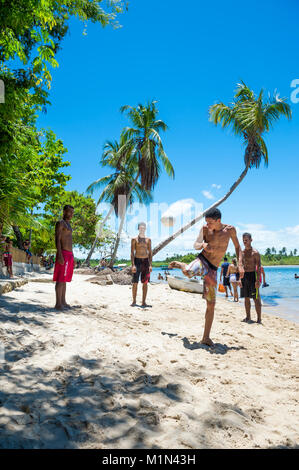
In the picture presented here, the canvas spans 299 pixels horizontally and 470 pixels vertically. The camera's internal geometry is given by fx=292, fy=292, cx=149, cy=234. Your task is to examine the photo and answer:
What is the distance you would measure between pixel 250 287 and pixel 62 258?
13.2ft

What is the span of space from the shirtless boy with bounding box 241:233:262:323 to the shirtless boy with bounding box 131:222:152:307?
2145 mm

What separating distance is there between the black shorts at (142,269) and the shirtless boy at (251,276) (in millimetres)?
2158

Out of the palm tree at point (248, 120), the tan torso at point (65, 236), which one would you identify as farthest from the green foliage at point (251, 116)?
the tan torso at point (65, 236)

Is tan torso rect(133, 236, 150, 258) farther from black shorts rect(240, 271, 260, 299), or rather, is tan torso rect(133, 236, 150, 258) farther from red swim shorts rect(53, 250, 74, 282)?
black shorts rect(240, 271, 260, 299)

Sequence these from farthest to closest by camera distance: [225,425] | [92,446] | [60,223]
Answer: [60,223] < [225,425] < [92,446]

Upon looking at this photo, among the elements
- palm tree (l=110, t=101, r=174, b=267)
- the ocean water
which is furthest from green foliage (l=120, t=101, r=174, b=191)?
the ocean water

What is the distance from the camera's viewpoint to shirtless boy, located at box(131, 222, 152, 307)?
22.1 ft

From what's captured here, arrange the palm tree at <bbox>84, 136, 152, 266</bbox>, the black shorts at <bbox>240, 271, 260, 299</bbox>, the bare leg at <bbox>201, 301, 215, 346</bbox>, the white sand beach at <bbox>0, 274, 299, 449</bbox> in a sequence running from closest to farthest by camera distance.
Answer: the white sand beach at <bbox>0, 274, 299, 449</bbox>
the bare leg at <bbox>201, 301, 215, 346</bbox>
the black shorts at <bbox>240, 271, 260, 299</bbox>
the palm tree at <bbox>84, 136, 152, 266</bbox>

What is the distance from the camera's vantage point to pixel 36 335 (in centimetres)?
342

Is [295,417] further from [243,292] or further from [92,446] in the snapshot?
[243,292]

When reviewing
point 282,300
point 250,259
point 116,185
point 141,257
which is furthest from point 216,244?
point 116,185

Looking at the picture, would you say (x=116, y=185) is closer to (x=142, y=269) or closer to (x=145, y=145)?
(x=145, y=145)

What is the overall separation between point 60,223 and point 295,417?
4.26 m
